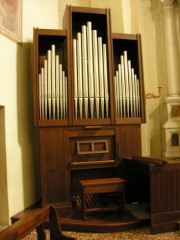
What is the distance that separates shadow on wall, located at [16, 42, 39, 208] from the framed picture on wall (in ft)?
0.76

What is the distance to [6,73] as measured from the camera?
410 centimetres

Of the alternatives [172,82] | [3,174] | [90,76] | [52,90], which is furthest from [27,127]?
[172,82]

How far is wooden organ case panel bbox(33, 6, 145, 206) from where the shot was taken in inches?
166

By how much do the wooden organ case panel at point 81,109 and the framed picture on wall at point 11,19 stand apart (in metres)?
0.34

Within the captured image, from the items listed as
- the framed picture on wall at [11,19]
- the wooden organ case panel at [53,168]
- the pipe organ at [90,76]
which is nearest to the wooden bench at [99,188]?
the wooden organ case panel at [53,168]

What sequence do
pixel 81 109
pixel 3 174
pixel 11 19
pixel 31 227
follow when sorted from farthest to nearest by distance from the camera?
1. pixel 81 109
2. pixel 11 19
3. pixel 3 174
4. pixel 31 227

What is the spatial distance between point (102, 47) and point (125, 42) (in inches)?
26.8

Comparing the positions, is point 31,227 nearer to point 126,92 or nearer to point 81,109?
point 81,109

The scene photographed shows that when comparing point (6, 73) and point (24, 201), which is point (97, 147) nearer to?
point (24, 201)

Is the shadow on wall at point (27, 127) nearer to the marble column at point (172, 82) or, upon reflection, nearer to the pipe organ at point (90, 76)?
the pipe organ at point (90, 76)

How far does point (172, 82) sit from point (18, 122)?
367cm

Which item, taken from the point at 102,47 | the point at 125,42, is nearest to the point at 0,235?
the point at 102,47

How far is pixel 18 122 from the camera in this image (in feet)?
14.2

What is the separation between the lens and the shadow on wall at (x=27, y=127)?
442 centimetres
